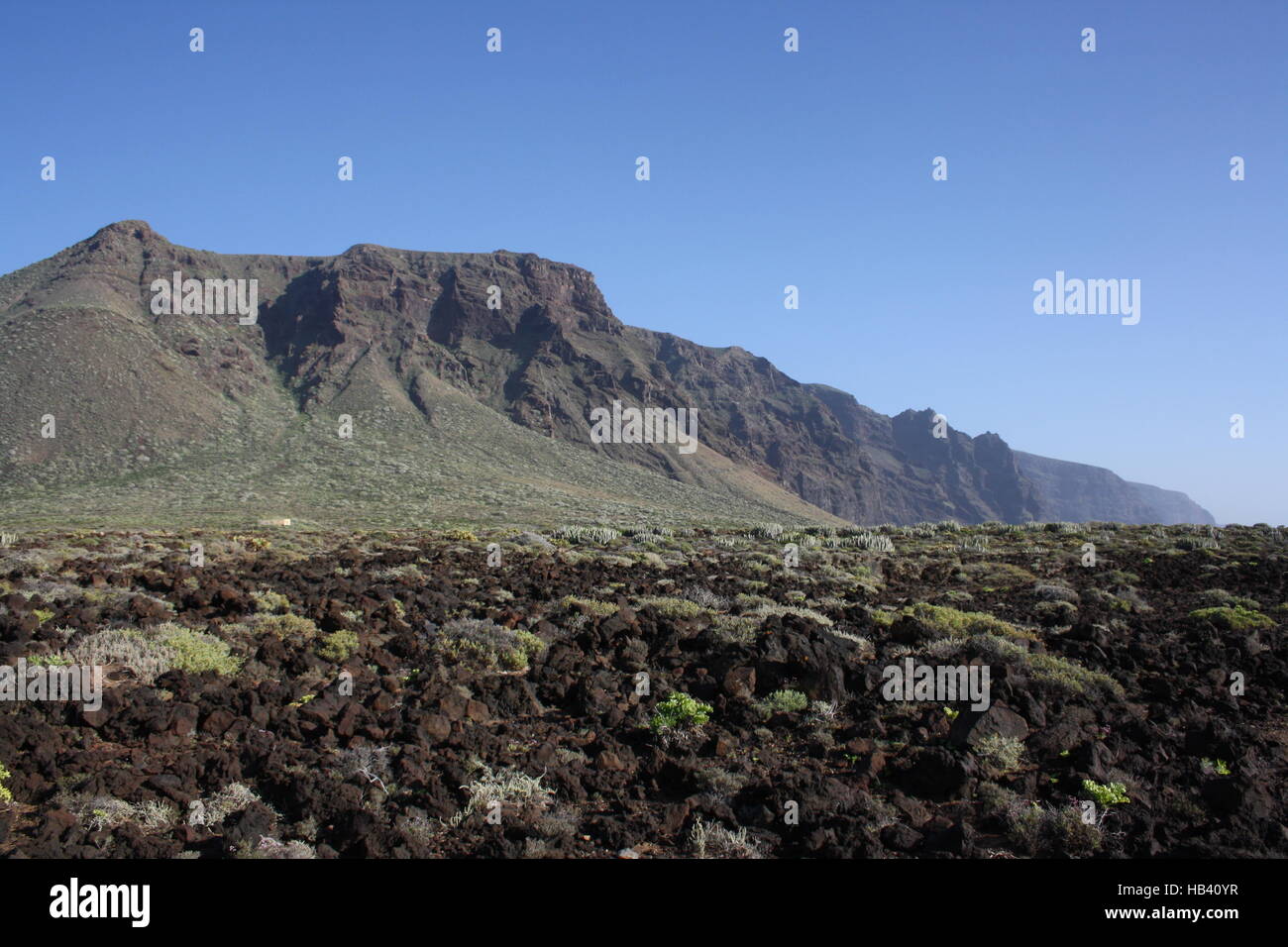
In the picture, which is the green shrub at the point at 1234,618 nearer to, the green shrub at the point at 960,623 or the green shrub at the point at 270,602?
the green shrub at the point at 960,623

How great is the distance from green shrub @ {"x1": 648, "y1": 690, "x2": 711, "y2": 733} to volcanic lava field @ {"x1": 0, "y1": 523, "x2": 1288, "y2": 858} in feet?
0.12

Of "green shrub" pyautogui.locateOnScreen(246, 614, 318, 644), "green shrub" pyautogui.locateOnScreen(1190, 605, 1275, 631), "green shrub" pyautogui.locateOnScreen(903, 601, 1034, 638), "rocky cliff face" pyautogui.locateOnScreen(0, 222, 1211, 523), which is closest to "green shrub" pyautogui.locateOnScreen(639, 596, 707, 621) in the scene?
"green shrub" pyautogui.locateOnScreen(903, 601, 1034, 638)

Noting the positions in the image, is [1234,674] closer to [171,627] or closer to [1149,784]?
[1149,784]

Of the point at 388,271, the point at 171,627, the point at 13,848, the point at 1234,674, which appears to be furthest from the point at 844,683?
the point at 388,271

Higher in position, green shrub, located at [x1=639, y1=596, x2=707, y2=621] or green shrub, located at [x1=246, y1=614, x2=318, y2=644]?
green shrub, located at [x1=246, y1=614, x2=318, y2=644]

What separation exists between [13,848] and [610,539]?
23.9 m

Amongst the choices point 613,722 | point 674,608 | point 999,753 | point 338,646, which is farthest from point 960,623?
point 338,646

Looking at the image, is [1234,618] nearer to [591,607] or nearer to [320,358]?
[591,607]

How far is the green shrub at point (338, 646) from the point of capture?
10.5 metres

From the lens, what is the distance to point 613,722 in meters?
8.59

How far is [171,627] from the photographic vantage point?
10.8 m

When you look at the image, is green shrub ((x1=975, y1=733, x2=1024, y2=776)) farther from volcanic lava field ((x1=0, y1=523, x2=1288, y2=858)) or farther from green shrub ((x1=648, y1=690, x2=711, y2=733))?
green shrub ((x1=648, y1=690, x2=711, y2=733))

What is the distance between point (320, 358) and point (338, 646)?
307 feet

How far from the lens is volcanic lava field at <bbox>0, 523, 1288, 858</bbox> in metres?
6.00
